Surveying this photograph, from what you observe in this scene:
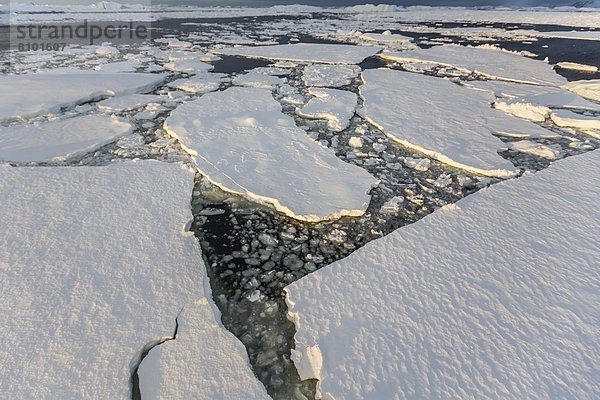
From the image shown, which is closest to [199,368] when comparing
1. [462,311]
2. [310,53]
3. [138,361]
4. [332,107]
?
[138,361]

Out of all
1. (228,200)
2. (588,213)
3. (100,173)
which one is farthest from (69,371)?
(588,213)

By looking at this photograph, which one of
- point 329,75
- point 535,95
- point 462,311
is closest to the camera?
point 462,311

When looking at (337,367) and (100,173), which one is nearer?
(337,367)

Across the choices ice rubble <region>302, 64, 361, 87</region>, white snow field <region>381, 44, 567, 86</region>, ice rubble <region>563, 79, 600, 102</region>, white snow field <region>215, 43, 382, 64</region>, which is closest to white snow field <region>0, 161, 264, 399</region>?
ice rubble <region>302, 64, 361, 87</region>

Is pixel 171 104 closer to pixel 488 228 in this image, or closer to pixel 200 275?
pixel 200 275

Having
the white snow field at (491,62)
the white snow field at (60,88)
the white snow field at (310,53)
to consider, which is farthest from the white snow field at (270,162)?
the white snow field at (491,62)

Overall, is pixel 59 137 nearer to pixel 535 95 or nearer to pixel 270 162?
pixel 270 162

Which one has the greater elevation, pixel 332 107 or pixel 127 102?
pixel 332 107
